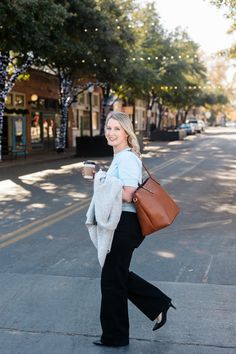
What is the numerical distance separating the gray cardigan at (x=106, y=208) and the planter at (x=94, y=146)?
23.6 metres

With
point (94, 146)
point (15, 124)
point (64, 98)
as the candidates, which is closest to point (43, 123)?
point (15, 124)

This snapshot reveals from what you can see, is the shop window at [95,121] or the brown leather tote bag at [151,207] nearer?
the brown leather tote bag at [151,207]

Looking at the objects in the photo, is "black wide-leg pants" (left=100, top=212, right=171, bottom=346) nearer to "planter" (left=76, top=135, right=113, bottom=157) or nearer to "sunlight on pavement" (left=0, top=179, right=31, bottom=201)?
"sunlight on pavement" (left=0, top=179, right=31, bottom=201)

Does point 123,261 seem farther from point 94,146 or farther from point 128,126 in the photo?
point 94,146

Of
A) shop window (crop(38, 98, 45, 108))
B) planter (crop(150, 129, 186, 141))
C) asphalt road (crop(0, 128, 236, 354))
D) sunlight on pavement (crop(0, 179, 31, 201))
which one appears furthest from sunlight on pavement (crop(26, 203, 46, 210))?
planter (crop(150, 129, 186, 141))

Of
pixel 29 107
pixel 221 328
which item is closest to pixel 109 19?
pixel 29 107

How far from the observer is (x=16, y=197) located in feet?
40.9

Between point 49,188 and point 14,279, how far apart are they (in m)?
8.40

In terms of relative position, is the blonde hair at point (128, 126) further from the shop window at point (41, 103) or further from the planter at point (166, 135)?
the planter at point (166, 135)

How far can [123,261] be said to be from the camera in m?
3.89

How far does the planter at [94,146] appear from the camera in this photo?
2750 cm

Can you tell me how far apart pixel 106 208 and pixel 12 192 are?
397 inches

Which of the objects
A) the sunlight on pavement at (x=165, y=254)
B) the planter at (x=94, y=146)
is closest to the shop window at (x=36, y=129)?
the planter at (x=94, y=146)

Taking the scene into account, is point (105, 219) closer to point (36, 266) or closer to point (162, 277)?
point (162, 277)
